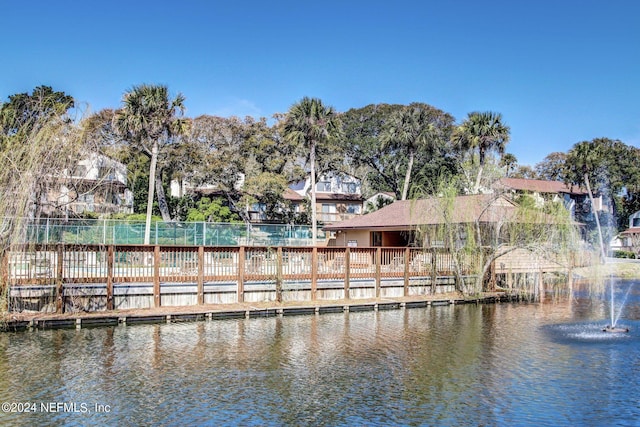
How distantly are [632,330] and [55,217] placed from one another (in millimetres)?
17199

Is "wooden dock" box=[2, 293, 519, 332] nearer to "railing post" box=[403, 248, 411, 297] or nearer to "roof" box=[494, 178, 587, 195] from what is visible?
Result: "railing post" box=[403, 248, 411, 297]

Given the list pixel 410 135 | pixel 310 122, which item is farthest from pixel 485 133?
pixel 310 122

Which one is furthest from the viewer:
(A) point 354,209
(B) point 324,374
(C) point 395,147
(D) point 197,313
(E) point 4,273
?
(A) point 354,209

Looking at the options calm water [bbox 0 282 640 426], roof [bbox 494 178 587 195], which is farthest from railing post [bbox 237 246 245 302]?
roof [bbox 494 178 587 195]

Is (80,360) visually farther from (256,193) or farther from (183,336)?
(256,193)

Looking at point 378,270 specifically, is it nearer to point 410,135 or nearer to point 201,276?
point 201,276

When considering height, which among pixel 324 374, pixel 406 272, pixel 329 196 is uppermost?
pixel 329 196

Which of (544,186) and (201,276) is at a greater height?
(544,186)

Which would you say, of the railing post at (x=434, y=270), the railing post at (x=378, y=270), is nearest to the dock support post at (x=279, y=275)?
the railing post at (x=378, y=270)

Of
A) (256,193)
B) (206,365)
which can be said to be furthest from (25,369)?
(256,193)

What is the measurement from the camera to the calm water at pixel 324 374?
8.77m

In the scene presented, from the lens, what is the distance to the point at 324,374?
1120cm

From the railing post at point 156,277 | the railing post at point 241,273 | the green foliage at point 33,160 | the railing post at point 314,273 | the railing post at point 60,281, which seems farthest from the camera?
the railing post at point 314,273

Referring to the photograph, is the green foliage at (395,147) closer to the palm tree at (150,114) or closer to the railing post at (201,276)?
the palm tree at (150,114)
